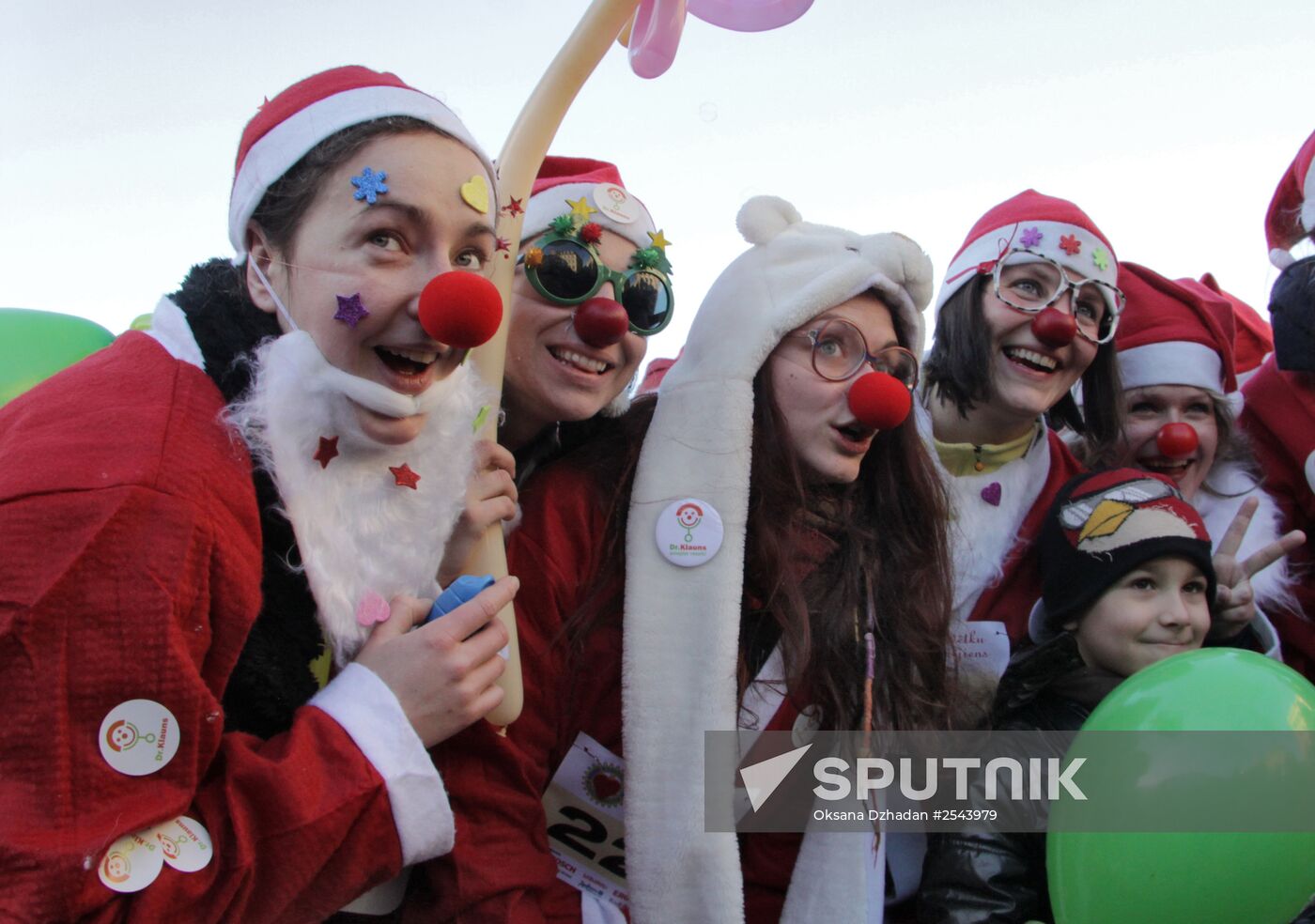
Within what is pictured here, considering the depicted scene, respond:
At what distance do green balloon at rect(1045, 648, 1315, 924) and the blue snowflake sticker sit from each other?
56.7 inches

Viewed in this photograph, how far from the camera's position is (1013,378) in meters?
→ 2.74

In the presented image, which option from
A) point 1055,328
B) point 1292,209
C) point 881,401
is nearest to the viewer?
point 881,401

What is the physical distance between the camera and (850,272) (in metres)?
2.19

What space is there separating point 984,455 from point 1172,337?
702mm

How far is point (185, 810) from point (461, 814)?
51cm

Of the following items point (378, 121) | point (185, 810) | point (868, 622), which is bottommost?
point (185, 810)

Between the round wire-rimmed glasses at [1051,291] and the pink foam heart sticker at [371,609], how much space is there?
1887 mm

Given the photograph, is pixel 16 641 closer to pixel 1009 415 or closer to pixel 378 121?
pixel 378 121

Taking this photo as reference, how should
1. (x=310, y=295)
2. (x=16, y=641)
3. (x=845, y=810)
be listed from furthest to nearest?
(x=845, y=810), (x=310, y=295), (x=16, y=641)

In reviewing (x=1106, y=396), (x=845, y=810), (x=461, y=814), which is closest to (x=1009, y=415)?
(x=1106, y=396)

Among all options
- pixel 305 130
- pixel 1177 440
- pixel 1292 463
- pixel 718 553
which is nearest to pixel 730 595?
pixel 718 553

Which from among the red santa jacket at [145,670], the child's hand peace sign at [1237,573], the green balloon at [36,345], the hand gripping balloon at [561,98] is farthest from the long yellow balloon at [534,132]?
the child's hand peace sign at [1237,573]

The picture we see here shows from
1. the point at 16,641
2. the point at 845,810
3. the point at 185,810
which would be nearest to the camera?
the point at 16,641

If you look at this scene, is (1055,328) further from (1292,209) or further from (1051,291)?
(1292,209)
